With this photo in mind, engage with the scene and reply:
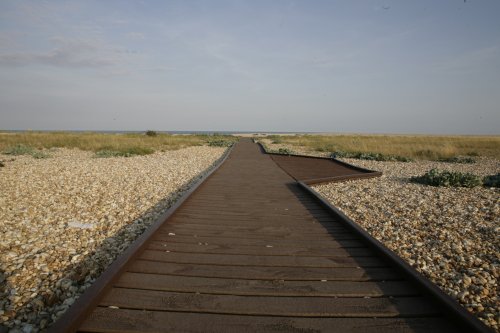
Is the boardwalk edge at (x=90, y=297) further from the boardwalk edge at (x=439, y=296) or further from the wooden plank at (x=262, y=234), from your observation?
the boardwalk edge at (x=439, y=296)

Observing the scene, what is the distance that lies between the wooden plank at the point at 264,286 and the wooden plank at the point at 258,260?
1.18ft

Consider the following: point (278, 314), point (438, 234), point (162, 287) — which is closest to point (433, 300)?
point (278, 314)

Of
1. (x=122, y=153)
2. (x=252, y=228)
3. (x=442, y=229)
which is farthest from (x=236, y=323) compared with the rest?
(x=122, y=153)

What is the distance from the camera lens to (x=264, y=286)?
280 cm

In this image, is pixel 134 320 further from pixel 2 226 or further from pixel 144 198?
pixel 144 198

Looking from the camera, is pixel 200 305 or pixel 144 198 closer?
pixel 200 305

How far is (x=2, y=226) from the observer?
5.06 metres

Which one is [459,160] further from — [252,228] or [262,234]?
[262,234]

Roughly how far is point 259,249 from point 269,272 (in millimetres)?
606

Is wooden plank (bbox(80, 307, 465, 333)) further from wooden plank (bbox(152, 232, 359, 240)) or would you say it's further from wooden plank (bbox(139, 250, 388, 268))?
wooden plank (bbox(152, 232, 359, 240))

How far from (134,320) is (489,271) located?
4.04m

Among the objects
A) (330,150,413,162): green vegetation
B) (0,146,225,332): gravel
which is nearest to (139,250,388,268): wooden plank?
(0,146,225,332): gravel

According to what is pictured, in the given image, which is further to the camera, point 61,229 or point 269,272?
point 61,229

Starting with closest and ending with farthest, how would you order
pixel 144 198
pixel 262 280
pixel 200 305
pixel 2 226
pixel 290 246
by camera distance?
pixel 200 305 → pixel 262 280 → pixel 290 246 → pixel 2 226 → pixel 144 198
